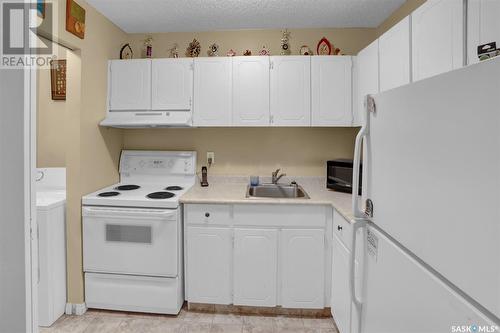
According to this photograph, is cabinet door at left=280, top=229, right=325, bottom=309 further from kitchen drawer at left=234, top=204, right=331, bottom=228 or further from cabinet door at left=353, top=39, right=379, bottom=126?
cabinet door at left=353, top=39, right=379, bottom=126

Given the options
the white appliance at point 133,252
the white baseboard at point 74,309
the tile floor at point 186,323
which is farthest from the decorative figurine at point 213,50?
the white baseboard at point 74,309

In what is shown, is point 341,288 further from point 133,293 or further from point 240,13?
point 240,13

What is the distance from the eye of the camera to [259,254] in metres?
2.19

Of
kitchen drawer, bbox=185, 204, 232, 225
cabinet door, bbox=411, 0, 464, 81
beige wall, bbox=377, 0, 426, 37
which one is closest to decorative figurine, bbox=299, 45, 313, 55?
beige wall, bbox=377, 0, 426, 37

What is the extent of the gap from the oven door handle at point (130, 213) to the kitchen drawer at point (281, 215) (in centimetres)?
53

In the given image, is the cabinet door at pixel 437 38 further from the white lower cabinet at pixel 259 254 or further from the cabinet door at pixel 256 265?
the cabinet door at pixel 256 265

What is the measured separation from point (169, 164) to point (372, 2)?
7.65 feet

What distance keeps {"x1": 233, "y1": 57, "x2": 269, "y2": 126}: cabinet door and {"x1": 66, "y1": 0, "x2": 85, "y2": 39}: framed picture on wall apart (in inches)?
48.7

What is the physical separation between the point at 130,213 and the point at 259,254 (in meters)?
1.07

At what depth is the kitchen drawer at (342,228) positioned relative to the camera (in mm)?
1740

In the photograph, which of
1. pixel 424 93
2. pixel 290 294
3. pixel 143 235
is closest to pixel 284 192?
pixel 290 294

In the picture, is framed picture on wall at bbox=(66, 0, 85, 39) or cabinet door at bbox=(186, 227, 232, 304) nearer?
framed picture on wall at bbox=(66, 0, 85, 39)

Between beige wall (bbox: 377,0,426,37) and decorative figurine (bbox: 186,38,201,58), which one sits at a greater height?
beige wall (bbox: 377,0,426,37)

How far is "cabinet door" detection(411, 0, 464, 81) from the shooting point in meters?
1.23
